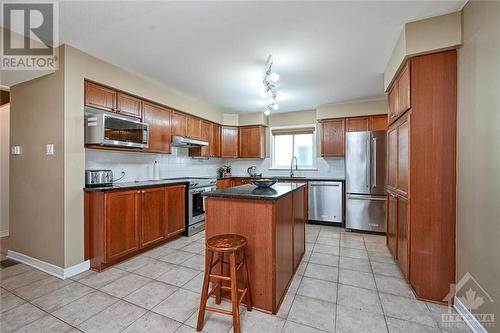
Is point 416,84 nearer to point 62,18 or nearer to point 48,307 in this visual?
point 62,18

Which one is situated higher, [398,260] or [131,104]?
Result: [131,104]

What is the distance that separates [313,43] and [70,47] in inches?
106

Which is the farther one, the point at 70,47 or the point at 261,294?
the point at 70,47

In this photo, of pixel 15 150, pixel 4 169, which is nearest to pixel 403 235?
pixel 15 150

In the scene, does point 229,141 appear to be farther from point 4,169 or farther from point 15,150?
point 4,169

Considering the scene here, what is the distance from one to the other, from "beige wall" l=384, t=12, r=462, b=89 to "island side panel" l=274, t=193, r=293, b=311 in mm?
1807

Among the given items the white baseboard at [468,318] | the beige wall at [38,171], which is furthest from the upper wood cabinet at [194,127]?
the white baseboard at [468,318]

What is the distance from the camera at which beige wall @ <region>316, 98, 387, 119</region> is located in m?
4.41

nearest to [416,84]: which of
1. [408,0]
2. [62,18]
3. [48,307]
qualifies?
[408,0]

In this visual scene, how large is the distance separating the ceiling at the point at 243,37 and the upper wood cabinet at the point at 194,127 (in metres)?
0.93

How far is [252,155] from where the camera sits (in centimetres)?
553

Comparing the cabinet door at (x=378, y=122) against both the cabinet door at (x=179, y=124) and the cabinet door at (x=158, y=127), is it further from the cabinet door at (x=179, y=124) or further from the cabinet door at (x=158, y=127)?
the cabinet door at (x=158, y=127)

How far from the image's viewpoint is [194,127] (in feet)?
14.9

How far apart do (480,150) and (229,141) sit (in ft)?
15.1
